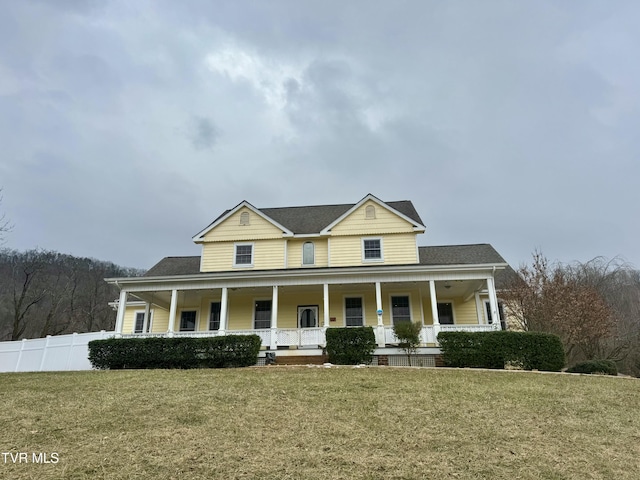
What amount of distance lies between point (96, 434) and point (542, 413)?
7.91m

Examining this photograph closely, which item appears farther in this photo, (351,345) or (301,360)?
(301,360)

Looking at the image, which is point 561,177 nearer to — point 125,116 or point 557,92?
point 557,92

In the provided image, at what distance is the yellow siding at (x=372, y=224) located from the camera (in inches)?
748

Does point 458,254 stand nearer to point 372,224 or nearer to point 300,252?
point 372,224

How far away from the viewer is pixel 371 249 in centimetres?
1903

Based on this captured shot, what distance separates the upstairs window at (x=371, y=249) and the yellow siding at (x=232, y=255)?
4058 millimetres

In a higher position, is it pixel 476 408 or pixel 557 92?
pixel 557 92

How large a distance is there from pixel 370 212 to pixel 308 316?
5.98 m

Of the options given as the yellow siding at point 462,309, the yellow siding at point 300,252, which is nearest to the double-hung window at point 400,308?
the yellow siding at point 462,309

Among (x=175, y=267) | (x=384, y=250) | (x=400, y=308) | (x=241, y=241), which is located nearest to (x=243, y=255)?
(x=241, y=241)

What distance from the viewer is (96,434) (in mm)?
6230

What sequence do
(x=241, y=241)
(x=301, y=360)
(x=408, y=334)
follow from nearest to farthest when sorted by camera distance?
1. (x=408, y=334)
2. (x=301, y=360)
3. (x=241, y=241)

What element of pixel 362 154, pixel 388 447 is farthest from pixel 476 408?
pixel 362 154

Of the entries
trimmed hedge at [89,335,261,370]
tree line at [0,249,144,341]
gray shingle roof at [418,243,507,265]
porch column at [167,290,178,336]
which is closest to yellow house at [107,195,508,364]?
gray shingle roof at [418,243,507,265]
